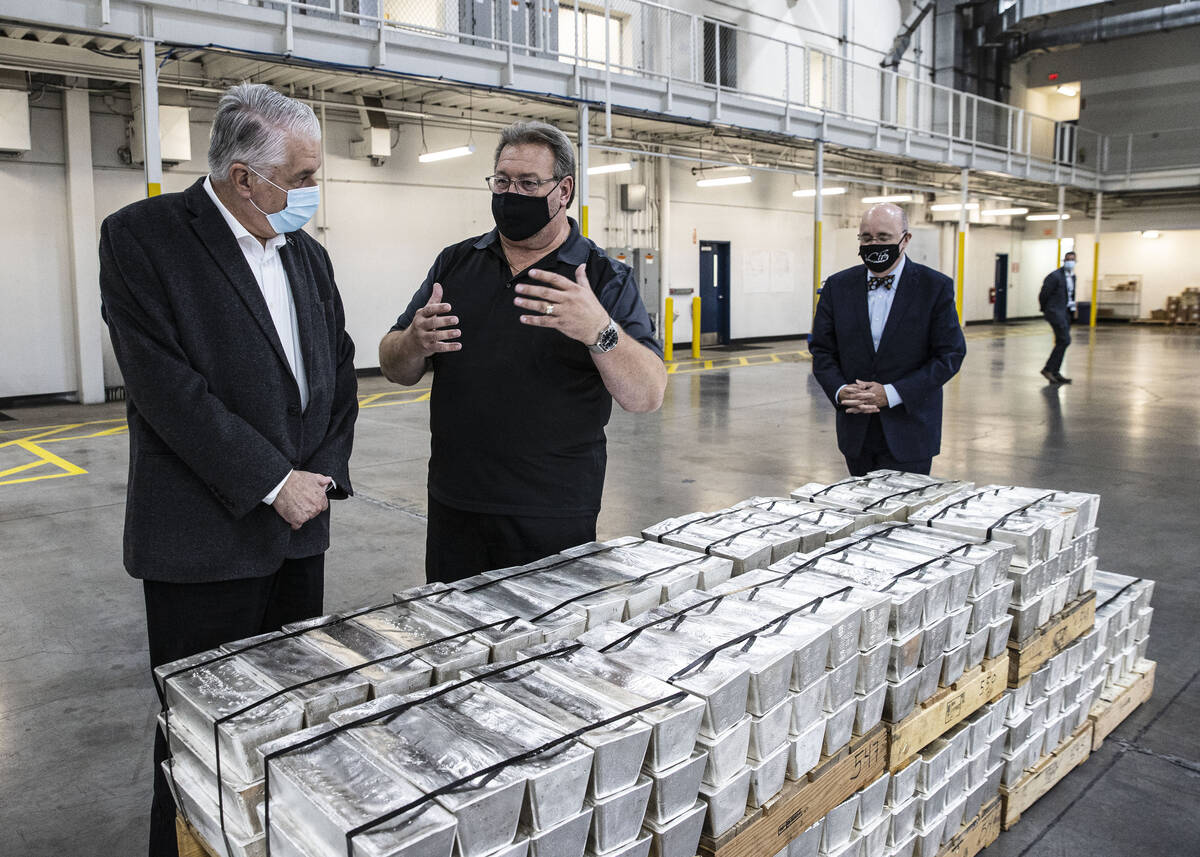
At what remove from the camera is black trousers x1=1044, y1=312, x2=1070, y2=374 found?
12.6m

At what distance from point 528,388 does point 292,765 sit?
1.26m

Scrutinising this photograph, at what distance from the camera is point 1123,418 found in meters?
10.0

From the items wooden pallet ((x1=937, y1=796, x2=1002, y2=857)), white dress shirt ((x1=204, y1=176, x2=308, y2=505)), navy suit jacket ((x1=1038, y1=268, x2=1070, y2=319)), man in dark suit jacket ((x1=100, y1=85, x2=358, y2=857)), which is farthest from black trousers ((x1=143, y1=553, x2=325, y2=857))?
navy suit jacket ((x1=1038, y1=268, x2=1070, y2=319))

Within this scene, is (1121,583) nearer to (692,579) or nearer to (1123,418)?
(692,579)

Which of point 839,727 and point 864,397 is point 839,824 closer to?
point 839,727

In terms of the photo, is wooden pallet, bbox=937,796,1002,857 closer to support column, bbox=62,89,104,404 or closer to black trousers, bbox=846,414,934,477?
black trousers, bbox=846,414,934,477

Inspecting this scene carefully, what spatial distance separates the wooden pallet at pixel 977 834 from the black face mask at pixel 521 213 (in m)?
1.96

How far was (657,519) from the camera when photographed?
6207mm

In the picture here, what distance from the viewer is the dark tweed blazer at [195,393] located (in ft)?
6.05

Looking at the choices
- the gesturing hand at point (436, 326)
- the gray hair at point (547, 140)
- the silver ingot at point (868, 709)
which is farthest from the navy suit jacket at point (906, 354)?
the gesturing hand at point (436, 326)

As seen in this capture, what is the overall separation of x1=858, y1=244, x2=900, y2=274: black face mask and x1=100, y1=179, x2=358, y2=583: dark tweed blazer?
2686 mm

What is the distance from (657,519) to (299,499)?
14.4 feet

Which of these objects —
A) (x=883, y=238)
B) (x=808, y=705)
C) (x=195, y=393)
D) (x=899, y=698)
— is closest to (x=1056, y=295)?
(x=883, y=238)

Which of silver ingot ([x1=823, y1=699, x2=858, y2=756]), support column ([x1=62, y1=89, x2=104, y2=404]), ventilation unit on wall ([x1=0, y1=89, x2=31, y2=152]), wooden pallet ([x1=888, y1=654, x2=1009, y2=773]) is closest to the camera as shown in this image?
silver ingot ([x1=823, y1=699, x2=858, y2=756])
